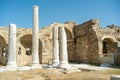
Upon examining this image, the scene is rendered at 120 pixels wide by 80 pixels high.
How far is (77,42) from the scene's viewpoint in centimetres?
2911

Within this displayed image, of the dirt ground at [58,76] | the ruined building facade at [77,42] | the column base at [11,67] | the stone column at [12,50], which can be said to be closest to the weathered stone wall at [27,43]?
the ruined building facade at [77,42]

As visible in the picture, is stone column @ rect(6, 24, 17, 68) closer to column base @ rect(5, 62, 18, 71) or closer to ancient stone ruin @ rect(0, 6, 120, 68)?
column base @ rect(5, 62, 18, 71)

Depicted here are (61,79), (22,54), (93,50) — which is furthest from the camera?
(22,54)

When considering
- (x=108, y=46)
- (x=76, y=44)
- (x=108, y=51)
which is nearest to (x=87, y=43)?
(x=76, y=44)

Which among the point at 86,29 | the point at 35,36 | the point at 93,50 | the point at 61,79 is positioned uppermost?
the point at 86,29

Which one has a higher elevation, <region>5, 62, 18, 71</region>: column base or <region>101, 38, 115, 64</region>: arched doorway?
<region>101, 38, 115, 64</region>: arched doorway

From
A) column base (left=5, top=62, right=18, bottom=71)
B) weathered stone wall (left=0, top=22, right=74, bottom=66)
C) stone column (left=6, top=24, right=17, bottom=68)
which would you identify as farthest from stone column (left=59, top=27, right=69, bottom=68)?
weathered stone wall (left=0, top=22, right=74, bottom=66)

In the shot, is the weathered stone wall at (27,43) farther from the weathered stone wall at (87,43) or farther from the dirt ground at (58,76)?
the dirt ground at (58,76)

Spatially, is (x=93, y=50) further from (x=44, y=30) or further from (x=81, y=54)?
(x=44, y=30)

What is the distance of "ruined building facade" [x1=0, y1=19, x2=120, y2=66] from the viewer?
24188 millimetres

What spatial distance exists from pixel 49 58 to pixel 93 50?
7.50 metres

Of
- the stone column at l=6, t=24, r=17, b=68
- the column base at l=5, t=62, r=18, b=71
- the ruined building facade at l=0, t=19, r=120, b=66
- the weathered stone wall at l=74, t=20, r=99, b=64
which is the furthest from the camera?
the ruined building facade at l=0, t=19, r=120, b=66

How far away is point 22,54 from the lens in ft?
87.4

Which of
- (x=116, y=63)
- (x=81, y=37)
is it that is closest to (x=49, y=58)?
(x=81, y=37)
